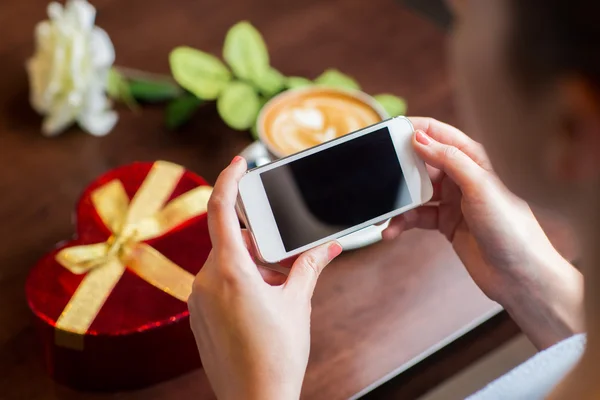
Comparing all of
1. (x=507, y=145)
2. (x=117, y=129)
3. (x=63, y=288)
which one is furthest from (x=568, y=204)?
(x=117, y=129)

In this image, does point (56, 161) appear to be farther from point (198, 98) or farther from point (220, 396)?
point (220, 396)

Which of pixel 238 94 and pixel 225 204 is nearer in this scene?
pixel 225 204

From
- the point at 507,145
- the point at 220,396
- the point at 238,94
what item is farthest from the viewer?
the point at 238,94

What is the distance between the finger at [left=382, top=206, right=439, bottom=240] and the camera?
2.22 ft

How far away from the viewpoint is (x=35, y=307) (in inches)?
23.0

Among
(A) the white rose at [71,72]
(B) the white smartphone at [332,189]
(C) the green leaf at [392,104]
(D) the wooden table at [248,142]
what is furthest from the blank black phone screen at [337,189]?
(A) the white rose at [71,72]

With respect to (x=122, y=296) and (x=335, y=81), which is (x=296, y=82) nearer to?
(x=335, y=81)

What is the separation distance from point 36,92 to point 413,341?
20.4 inches

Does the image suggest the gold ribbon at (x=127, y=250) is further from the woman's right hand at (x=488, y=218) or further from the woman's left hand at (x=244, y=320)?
the woman's right hand at (x=488, y=218)

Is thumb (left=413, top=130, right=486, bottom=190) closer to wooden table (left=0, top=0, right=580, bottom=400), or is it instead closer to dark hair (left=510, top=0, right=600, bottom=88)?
wooden table (left=0, top=0, right=580, bottom=400)

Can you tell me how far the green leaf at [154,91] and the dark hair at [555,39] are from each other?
581 millimetres

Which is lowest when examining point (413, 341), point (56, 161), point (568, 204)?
point (413, 341)

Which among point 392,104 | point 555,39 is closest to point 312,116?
point 392,104

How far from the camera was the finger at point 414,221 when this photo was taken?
2.22ft
